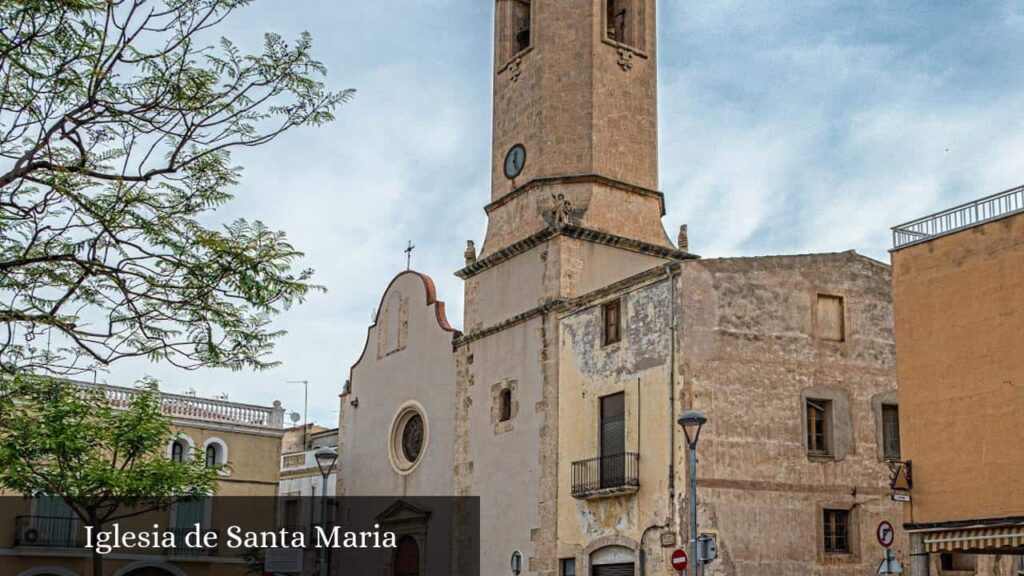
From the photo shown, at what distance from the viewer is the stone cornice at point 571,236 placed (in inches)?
1170

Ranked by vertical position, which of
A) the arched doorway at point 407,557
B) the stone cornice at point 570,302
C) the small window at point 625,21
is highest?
the small window at point 625,21

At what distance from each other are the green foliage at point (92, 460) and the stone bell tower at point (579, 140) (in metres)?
9.11

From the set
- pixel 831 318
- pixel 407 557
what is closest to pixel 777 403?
pixel 831 318

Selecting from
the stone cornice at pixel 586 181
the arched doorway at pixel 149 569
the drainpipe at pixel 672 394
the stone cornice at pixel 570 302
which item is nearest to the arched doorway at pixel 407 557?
the stone cornice at pixel 570 302

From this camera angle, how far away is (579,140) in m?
31.1

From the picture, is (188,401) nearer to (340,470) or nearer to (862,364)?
(340,470)

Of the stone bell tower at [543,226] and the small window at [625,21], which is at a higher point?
the small window at [625,21]

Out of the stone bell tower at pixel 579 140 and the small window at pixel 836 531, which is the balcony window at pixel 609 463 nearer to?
the small window at pixel 836 531

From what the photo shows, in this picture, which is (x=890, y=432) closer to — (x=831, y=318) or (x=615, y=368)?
(x=831, y=318)

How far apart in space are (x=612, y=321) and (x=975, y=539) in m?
10.5

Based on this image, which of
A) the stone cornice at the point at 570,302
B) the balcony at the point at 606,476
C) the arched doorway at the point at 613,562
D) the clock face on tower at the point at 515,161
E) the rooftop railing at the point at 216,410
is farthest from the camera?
the rooftop railing at the point at 216,410

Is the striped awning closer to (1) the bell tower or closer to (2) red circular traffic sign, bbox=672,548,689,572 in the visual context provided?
(2) red circular traffic sign, bbox=672,548,689,572

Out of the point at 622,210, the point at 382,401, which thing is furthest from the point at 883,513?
the point at 382,401

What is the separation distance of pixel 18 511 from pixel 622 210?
58.0 feet
